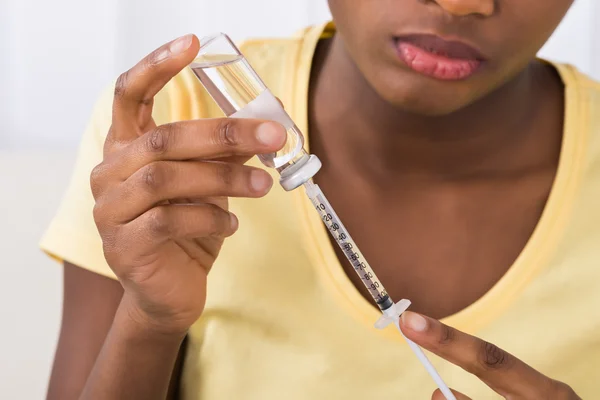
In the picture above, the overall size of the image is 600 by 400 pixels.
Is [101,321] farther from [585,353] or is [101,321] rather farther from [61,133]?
[61,133]

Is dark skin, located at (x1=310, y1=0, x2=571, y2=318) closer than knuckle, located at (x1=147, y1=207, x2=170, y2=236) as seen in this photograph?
No

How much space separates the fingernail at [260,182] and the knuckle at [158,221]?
7cm

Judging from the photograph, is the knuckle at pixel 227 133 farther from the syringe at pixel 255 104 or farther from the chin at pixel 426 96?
the chin at pixel 426 96

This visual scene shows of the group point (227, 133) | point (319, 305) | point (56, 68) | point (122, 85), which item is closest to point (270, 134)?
point (227, 133)

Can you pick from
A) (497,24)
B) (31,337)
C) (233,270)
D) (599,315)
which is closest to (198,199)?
(233,270)

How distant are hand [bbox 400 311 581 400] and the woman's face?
23 cm

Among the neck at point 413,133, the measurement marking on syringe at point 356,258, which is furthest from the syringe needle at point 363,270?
the neck at point 413,133

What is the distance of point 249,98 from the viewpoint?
653 mm

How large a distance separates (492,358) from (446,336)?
1.9 inches

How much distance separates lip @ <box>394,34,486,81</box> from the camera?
0.73 meters

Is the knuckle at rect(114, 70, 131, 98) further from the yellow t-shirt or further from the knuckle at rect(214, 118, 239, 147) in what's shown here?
the yellow t-shirt

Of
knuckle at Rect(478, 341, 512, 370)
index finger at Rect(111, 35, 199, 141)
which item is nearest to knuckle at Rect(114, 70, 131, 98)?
index finger at Rect(111, 35, 199, 141)

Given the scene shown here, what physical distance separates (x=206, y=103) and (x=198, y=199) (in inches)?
9.5

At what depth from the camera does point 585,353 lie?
0.88 meters
